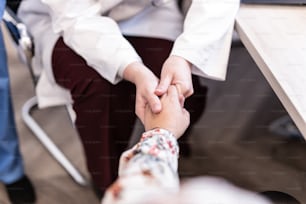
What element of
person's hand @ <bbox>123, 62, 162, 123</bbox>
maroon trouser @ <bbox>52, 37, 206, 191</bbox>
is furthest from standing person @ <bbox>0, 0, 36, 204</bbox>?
person's hand @ <bbox>123, 62, 162, 123</bbox>

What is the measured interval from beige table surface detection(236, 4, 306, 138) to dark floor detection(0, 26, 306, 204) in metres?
0.32

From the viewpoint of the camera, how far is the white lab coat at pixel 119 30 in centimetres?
81

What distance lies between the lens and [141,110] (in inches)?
29.7

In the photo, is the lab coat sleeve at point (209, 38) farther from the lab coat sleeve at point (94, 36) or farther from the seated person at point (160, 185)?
the seated person at point (160, 185)

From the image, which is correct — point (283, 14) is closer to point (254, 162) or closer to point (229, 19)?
point (229, 19)

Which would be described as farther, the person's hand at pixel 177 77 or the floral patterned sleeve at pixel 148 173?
the person's hand at pixel 177 77

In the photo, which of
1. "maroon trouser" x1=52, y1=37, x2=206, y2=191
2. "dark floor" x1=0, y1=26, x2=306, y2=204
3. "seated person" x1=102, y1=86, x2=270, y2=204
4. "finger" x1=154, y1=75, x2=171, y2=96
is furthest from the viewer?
"dark floor" x1=0, y1=26, x2=306, y2=204

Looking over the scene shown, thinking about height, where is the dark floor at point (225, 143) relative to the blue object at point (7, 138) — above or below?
below

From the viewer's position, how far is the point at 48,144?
1.22 m

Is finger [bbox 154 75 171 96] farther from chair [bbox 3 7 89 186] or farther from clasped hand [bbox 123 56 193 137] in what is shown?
chair [bbox 3 7 89 186]

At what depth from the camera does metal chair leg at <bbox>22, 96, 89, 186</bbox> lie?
1169 mm

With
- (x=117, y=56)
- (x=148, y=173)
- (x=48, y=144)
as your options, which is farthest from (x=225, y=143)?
(x=148, y=173)

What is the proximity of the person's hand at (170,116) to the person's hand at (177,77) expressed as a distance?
1cm

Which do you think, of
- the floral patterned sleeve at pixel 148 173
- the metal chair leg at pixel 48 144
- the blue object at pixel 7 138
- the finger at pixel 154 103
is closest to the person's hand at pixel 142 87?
the finger at pixel 154 103
